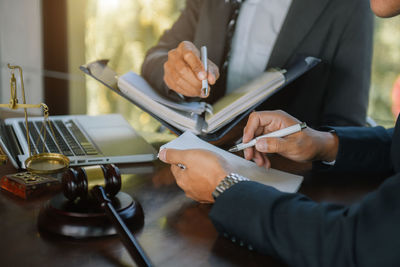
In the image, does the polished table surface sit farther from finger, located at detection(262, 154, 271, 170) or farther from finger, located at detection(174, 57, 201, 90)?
finger, located at detection(174, 57, 201, 90)

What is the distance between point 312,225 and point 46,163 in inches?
19.9

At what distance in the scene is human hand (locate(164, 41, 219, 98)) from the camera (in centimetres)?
98

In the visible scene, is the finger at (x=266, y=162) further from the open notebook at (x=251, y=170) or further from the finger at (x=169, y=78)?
the finger at (x=169, y=78)

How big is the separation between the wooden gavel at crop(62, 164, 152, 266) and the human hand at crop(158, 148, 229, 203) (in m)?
0.12

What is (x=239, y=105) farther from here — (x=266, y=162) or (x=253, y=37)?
(x=253, y=37)

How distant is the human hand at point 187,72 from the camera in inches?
38.6

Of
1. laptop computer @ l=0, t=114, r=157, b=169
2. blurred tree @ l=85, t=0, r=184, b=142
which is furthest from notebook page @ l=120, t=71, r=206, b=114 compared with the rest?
blurred tree @ l=85, t=0, r=184, b=142

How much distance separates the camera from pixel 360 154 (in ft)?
3.06

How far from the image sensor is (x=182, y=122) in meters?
0.94

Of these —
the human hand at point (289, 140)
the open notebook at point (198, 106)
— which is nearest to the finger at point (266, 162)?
the human hand at point (289, 140)

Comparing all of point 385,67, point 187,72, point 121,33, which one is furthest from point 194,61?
point 121,33

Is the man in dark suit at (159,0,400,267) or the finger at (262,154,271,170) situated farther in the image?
the finger at (262,154,271,170)

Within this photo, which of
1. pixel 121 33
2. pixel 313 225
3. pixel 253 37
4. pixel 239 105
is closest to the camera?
pixel 313 225

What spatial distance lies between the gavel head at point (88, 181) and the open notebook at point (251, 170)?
15 cm
